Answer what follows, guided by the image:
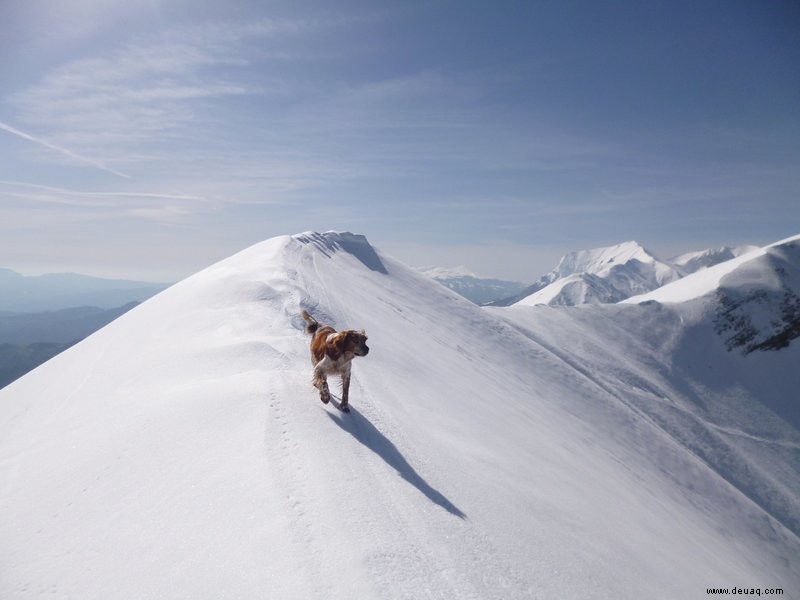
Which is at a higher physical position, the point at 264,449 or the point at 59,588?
the point at 264,449

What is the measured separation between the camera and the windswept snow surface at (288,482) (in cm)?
408

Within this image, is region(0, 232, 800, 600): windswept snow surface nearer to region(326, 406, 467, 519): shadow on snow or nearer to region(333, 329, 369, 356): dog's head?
region(326, 406, 467, 519): shadow on snow

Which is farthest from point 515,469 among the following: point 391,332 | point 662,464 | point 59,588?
point 662,464

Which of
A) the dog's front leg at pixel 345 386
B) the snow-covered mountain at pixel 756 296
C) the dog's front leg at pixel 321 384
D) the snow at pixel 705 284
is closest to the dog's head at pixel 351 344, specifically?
the dog's front leg at pixel 345 386

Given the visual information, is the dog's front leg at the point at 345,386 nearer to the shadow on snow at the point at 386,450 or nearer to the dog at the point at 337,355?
the dog at the point at 337,355

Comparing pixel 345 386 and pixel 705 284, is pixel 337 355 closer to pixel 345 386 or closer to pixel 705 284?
pixel 345 386

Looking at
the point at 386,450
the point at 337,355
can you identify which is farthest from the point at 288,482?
the point at 337,355

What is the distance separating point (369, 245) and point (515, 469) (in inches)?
1603

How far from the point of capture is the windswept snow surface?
4082 mm

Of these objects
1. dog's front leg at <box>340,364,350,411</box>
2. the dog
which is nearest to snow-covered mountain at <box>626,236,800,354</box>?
dog's front leg at <box>340,364,350,411</box>

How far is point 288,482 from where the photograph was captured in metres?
5.05

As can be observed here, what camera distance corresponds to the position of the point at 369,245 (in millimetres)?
48406

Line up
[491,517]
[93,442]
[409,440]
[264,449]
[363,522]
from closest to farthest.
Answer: [363,522]
[264,449]
[491,517]
[93,442]
[409,440]

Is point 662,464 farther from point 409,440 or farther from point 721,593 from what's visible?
point 409,440
